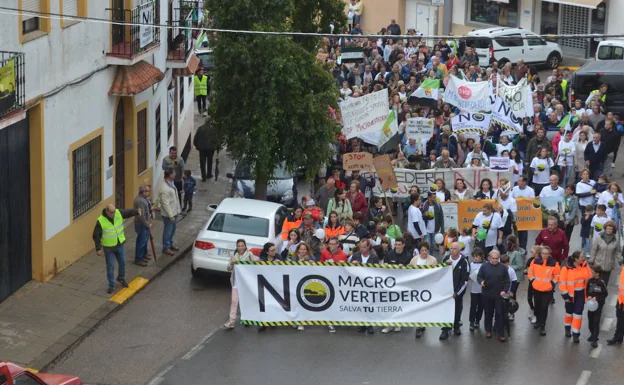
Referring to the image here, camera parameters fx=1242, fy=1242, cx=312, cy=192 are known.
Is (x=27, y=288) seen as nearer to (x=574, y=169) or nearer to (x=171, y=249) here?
(x=171, y=249)

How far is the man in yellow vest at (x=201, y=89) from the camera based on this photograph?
3494 centimetres

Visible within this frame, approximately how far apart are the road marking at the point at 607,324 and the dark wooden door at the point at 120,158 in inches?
397

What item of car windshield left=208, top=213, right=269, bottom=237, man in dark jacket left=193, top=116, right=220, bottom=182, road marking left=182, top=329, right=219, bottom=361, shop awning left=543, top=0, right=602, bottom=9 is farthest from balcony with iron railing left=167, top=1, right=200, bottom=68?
shop awning left=543, top=0, right=602, bottom=9

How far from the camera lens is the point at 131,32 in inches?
926

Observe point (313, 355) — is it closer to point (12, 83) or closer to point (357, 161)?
point (12, 83)

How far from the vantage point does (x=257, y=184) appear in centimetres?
2472

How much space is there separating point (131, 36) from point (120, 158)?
2.59 meters

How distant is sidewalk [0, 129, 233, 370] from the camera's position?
1747 centimetres

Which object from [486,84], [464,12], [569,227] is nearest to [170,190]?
[569,227]

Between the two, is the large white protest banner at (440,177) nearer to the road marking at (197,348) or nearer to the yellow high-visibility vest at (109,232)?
the yellow high-visibility vest at (109,232)

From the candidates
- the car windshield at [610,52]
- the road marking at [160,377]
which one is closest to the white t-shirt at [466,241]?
the road marking at [160,377]

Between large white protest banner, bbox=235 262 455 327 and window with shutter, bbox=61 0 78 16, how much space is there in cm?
570

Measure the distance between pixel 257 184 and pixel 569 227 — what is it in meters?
6.24

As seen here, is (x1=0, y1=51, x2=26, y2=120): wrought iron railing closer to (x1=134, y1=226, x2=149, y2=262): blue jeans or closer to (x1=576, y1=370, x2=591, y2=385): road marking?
(x1=134, y1=226, x2=149, y2=262): blue jeans
